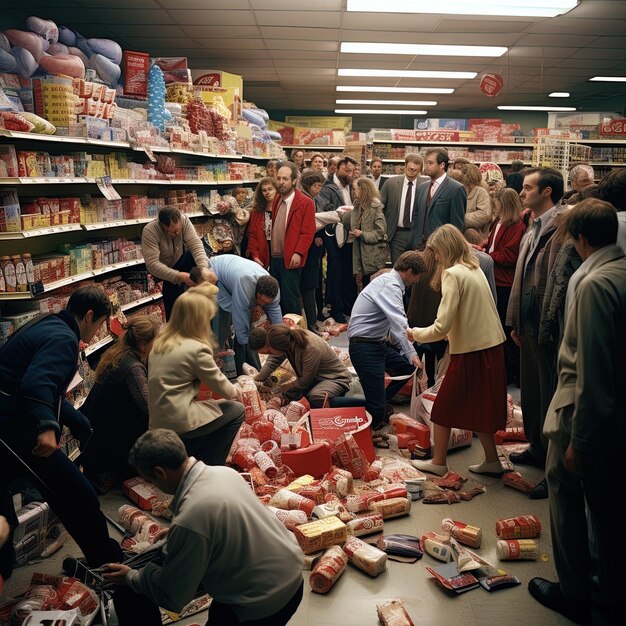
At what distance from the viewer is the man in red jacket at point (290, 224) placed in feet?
25.4

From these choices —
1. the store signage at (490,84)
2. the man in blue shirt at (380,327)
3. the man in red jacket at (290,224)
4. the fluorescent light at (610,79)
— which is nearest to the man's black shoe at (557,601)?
the man in blue shirt at (380,327)

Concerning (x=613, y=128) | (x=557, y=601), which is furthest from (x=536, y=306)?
(x=613, y=128)

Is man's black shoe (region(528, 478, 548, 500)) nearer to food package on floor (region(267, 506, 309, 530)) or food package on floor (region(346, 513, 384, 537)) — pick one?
food package on floor (region(346, 513, 384, 537))

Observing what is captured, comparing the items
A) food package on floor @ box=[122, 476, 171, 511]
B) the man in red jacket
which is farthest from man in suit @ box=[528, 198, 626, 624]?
the man in red jacket

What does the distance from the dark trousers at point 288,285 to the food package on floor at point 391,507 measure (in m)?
3.98

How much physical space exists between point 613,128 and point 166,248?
32.0 ft

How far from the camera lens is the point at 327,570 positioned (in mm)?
3516

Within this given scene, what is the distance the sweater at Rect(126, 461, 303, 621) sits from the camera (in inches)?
92.0

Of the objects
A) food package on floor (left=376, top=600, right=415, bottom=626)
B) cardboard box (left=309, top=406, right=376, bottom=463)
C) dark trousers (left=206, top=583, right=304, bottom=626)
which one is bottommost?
food package on floor (left=376, top=600, right=415, bottom=626)

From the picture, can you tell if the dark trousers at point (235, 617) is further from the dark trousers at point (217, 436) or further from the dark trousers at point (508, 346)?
the dark trousers at point (508, 346)

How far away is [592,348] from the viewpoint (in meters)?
2.81

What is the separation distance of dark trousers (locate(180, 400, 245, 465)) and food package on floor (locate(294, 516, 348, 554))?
2.59ft

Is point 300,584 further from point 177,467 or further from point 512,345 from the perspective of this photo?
point 512,345

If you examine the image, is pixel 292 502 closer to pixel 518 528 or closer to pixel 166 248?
pixel 518 528
